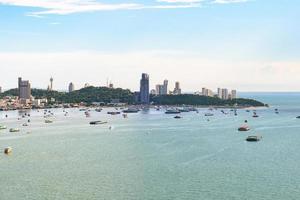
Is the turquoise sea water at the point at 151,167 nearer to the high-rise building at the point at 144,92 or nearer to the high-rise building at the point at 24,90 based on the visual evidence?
the high-rise building at the point at 144,92

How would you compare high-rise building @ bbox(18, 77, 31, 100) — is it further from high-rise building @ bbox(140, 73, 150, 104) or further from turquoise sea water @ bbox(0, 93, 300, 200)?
turquoise sea water @ bbox(0, 93, 300, 200)

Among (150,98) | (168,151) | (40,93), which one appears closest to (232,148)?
(168,151)

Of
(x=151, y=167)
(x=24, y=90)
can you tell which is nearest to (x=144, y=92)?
(x=24, y=90)

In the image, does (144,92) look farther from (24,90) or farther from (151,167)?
(151,167)

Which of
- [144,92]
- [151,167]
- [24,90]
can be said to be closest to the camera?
[151,167]

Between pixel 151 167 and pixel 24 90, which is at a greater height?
pixel 24 90

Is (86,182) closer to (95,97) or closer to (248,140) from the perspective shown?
(248,140)

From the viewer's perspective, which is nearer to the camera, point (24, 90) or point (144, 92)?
point (144, 92)

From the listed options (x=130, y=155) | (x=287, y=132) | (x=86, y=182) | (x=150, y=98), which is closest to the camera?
(x=86, y=182)
